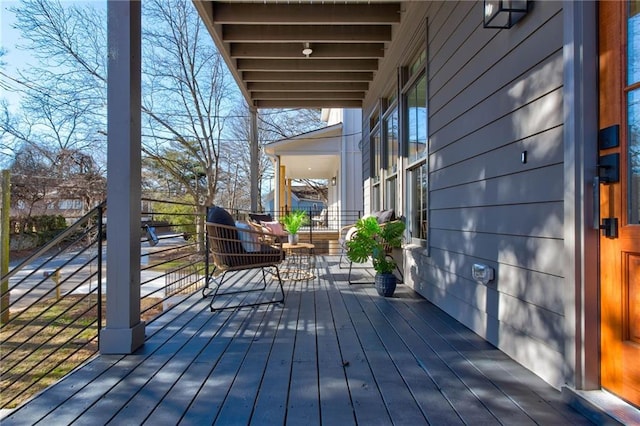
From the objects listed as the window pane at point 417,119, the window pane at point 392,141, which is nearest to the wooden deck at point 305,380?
the window pane at point 417,119

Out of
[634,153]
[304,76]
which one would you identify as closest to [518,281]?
[634,153]

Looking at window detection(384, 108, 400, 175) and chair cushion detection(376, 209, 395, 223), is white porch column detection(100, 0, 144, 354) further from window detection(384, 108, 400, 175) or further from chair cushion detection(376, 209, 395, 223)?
window detection(384, 108, 400, 175)

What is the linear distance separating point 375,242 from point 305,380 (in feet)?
6.63

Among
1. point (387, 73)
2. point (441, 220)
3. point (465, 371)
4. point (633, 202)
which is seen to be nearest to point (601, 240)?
point (633, 202)

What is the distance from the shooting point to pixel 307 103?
7023mm

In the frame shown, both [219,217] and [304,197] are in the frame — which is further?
[304,197]

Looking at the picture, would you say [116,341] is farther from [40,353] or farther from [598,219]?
[40,353]

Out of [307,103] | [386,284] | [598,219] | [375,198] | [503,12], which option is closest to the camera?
[598,219]

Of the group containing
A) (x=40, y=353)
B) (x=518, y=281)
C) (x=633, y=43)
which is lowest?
(x=40, y=353)

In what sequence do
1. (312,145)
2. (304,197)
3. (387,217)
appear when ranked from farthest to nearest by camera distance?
1. (304,197)
2. (312,145)
3. (387,217)

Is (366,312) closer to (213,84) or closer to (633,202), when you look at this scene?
(633,202)

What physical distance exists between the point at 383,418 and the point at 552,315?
3.11ft

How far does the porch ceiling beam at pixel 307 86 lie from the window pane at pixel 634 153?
5252mm

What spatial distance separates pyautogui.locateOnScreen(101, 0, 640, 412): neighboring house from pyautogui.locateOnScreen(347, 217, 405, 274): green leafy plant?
0.33 meters
